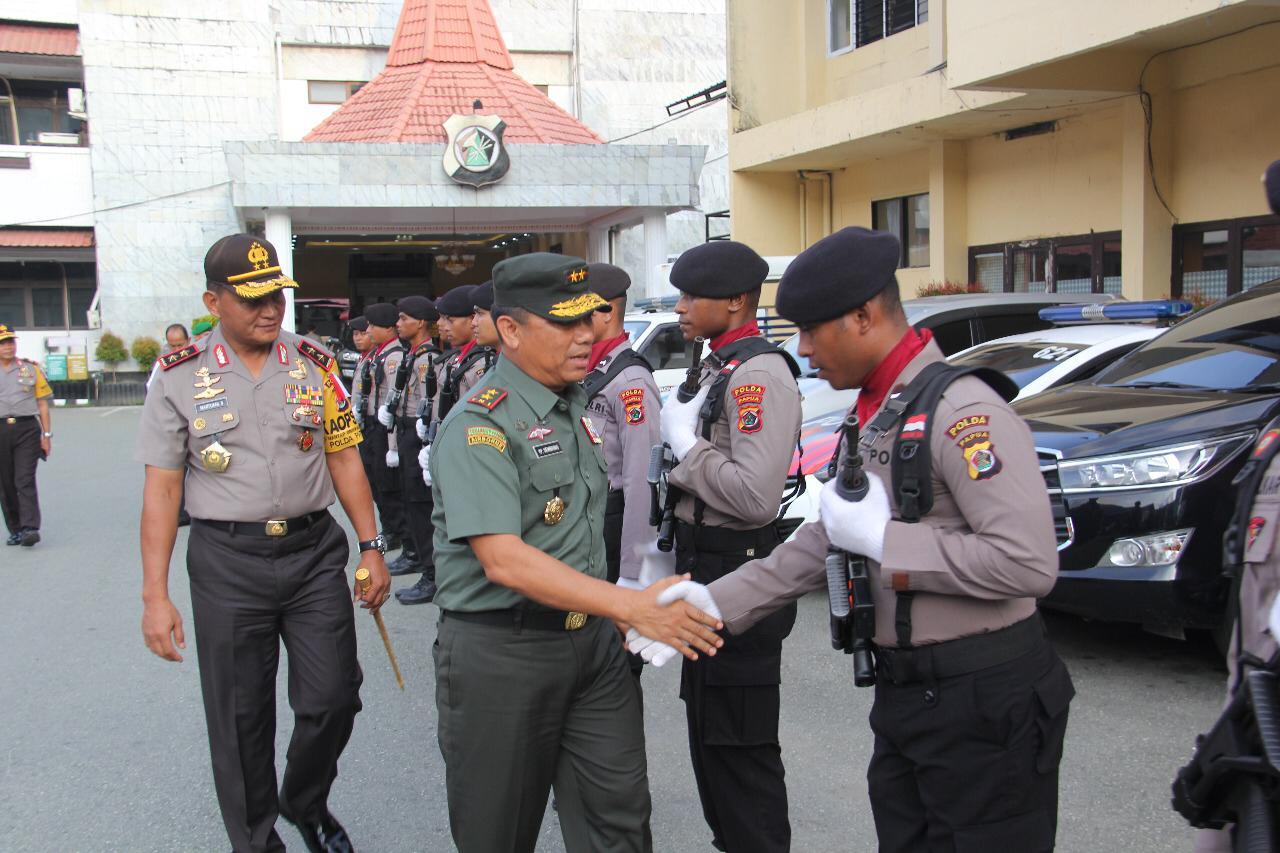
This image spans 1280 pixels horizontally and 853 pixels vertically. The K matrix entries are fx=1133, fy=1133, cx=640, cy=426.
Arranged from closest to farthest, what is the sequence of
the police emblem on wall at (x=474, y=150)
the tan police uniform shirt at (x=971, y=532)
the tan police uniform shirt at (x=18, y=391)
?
the tan police uniform shirt at (x=971, y=532)
the tan police uniform shirt at (x=18, y=391)
the police emblem on wall at (x=474, y=150)

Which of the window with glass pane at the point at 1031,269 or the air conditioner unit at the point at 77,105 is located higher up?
the air conditioner unit at the point at 77,105

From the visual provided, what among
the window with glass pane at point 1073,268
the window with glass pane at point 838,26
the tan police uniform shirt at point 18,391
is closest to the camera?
the tan police uniform shirt at point 18,391

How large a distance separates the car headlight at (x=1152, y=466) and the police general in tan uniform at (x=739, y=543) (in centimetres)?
219

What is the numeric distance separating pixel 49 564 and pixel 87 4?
2398cm

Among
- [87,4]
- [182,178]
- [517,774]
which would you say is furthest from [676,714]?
[87,4]

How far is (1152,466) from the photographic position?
16.5ft

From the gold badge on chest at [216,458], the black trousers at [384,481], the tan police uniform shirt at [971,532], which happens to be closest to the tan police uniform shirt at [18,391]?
the black trousers at [384,481]

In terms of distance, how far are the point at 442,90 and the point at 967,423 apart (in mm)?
25689

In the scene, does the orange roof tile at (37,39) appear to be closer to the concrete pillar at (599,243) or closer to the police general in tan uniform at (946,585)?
the concrete pillar at (599,243)

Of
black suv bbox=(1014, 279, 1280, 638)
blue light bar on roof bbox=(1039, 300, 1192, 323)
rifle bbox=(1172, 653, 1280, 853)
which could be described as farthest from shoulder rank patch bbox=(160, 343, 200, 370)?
blue light bar on roof bbox=(1039, 300, 1192, 323)

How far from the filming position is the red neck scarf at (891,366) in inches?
101

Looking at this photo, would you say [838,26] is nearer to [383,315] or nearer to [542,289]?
[383,315]

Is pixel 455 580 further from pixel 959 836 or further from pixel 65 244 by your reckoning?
pixel 65 244

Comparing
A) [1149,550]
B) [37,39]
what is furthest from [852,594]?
[37,39]
